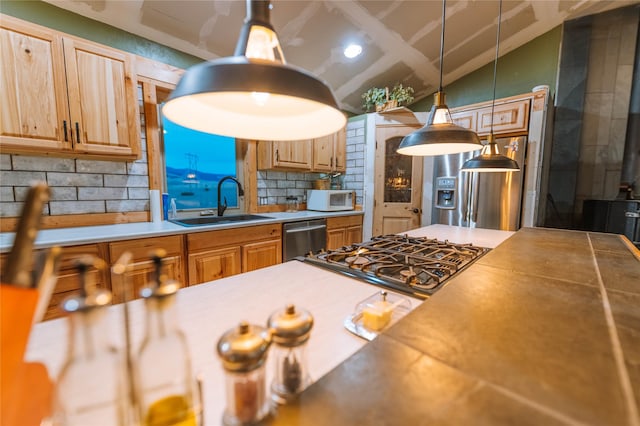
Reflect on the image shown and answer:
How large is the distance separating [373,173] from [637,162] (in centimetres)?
294

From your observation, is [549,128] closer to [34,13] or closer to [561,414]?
[561,414]

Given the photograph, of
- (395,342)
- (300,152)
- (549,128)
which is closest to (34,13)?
(300,152)

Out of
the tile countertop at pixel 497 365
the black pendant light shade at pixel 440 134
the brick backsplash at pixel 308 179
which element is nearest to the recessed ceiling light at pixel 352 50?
the brick backsplash at pixel 308 179

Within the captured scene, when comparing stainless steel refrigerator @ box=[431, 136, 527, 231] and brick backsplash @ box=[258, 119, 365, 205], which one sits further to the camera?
brick backsplash @ box=[258, 119, 365, 205]

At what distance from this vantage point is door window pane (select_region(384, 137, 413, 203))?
11.7ft

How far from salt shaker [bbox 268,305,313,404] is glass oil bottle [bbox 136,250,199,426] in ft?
0.46

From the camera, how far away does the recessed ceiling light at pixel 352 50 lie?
2.92 meters

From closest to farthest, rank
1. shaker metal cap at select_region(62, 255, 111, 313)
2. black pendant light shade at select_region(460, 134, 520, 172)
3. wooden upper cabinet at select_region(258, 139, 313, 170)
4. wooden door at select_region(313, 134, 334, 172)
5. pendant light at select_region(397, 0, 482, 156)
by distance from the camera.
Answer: shaker metal cap at select_region(62, 255, 111, 313) → pendant light at select_region(397, 0, 482, 156) → black pendant light shade at select_region(460, 134, 520, 172) → wooden upper cabinet at select_region(258, 139, 313, 170) → wooden door at select_region(313, 134, 334, 172)

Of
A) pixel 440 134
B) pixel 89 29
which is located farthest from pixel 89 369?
pixel 89 29

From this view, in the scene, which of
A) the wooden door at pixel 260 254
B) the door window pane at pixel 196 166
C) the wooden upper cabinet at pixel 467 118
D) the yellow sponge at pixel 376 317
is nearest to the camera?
the yellow sponge at pixel 376 317

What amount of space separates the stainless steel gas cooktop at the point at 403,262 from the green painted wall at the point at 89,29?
229cm

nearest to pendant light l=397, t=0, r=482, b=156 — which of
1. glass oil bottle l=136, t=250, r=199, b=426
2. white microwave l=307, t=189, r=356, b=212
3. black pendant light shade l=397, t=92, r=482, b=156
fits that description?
black pendant light shade l=397, t=92, r=482, b=156

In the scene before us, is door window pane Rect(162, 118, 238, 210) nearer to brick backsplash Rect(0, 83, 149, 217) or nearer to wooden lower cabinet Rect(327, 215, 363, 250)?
brick backsplash Rect(0, 83, 149, 217)

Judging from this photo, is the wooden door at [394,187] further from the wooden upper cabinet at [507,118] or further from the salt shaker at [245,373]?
the salt shaker at [245,373]
